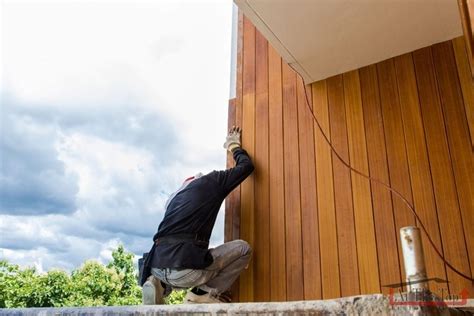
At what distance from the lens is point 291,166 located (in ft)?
8.62

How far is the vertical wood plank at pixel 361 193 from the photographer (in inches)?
83.5

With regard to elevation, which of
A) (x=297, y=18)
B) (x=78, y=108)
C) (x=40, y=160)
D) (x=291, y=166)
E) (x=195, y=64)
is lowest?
(x=291, y=166)

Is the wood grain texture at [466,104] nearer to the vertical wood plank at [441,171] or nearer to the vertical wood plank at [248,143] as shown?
the vertical wood plank at [441,171]

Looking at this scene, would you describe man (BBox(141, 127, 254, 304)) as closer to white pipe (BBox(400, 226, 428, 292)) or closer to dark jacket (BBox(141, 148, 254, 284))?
dark jacket (BBox(141, 148, 254, 284))

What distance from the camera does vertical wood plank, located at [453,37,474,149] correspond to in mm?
2105

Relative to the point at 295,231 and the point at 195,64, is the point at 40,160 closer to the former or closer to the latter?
the point at 195,64

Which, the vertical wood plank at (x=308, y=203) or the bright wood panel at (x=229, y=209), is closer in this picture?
the vertical wood plank at (x=308, y=203)

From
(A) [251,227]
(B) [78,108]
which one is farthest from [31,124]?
(A) [251,227]

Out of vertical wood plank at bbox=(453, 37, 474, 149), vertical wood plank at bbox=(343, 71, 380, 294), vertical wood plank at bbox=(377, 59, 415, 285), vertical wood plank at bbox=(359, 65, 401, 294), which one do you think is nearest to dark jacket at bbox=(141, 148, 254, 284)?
vertical wood plank at bbox=(343, 71, 380, 294)

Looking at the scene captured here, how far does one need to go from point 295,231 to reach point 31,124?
19.9 meters

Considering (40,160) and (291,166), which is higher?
(40,160)

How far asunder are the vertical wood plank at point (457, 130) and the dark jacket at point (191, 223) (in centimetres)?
131

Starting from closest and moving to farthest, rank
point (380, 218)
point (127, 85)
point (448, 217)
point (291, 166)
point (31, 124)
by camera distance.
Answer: point (448, 217), point (380, 218), point (291, 166), point (127, 85), point (31, 124)

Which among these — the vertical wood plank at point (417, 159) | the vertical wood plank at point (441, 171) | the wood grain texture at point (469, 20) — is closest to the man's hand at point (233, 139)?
the vertical wood plank at point (417, 159)
